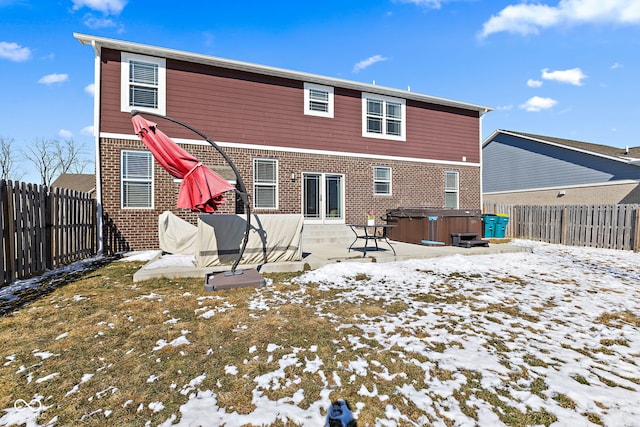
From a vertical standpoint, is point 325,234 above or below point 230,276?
above

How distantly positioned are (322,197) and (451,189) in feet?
22.5

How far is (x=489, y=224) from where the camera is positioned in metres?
13.5

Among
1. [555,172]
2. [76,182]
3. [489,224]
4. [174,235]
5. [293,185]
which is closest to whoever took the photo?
[174,235]

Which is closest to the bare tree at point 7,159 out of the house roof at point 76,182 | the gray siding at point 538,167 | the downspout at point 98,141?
the house roof at point 76,182

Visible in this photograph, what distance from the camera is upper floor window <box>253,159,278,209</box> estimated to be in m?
11.1

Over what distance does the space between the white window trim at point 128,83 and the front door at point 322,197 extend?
5.49 metres

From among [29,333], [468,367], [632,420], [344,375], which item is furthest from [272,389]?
[29,333]

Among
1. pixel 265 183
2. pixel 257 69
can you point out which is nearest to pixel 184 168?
pixel 265 183

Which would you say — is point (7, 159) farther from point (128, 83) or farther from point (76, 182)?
point (128, 83)

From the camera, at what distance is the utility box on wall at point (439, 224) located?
10.0 meters

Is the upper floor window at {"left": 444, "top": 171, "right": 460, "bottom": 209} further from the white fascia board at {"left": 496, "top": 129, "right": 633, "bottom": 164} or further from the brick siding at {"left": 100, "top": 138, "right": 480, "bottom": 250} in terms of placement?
the white fascia board at {"left": 496, "top": 129, "right": 633, "bottom": 164}

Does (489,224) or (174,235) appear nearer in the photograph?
(174,235)

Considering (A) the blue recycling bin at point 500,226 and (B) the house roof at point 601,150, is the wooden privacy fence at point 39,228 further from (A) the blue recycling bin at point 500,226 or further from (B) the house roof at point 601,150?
(B) the house roof at point 601,150

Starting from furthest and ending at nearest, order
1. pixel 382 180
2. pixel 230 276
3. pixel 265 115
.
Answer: pixel 382 180
pixel 265 115
pixel 230 276
